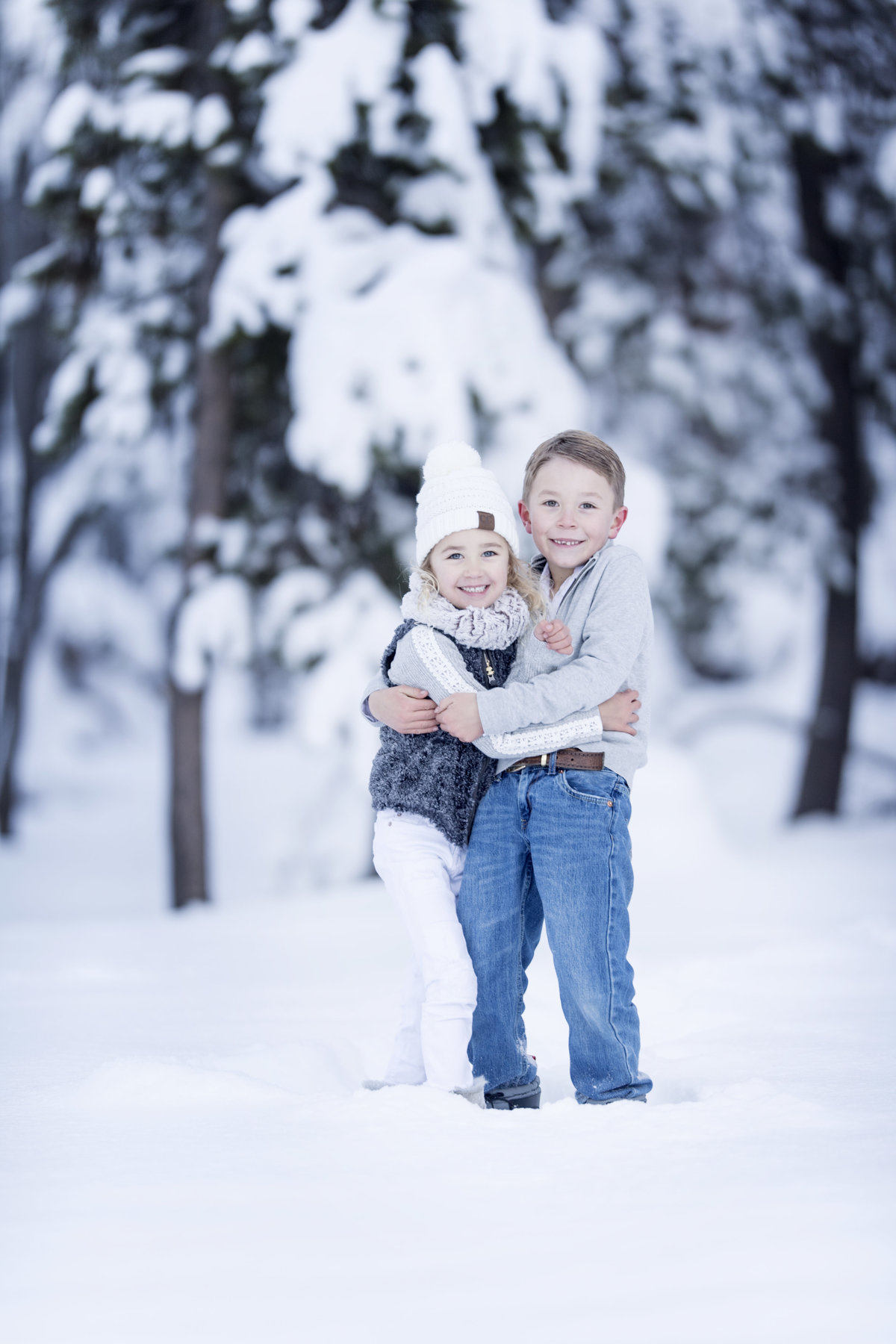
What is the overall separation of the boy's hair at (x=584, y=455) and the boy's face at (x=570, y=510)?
1 centimetres

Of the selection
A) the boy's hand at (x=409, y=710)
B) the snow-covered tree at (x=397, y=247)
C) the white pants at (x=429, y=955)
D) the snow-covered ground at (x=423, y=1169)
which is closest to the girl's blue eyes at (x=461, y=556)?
the boy's hand at (x=409, y=710)

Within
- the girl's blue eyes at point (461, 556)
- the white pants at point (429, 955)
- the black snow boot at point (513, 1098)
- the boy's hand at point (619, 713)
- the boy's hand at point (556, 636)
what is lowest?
the black snow boot at point (513, 1098)

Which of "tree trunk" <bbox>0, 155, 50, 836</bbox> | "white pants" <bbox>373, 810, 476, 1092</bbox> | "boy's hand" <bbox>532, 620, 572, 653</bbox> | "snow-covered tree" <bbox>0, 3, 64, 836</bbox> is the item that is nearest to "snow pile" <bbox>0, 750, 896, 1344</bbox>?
"white pants" <bbox>373, 810, 476, 1092</bbox>

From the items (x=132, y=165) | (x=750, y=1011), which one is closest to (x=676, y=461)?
(x=132, y=165)

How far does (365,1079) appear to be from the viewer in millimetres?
3027

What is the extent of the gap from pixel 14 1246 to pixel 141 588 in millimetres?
12253

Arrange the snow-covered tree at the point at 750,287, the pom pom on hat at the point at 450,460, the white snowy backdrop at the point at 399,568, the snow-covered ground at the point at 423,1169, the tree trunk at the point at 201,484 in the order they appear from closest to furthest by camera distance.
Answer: the snow-covered ground at the point at 423,1169
the white snowy backdrop at the point at 399,568
the pom pom on hat at the point at 450,460
the tree trunk at the point at 201,484
the snow-covered tree at the point at 750,287

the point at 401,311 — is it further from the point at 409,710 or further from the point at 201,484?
the point at 409,710

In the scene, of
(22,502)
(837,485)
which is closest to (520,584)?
(837,485)

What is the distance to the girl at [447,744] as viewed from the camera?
108 inches

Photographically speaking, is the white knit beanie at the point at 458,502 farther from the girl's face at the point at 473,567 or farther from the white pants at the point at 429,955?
the white pants at the point at 429,955

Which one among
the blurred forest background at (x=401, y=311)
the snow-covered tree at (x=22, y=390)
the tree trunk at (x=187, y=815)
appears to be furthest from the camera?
the snow-covered tree at (x=22, y=390)

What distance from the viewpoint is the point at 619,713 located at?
274cm

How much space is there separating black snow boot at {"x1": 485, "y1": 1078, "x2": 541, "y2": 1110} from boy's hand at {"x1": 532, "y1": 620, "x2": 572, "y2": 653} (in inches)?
41.2
